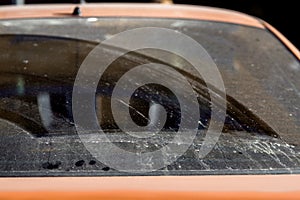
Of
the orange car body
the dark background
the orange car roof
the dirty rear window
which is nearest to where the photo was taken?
the orange car body

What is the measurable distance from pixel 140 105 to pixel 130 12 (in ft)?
3.72

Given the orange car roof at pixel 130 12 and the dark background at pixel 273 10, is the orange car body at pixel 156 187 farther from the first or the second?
the dark background at pixel 273 10

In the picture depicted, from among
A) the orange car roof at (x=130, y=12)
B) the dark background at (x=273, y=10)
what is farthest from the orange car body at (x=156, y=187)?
the dark background at (x=273, y=10)

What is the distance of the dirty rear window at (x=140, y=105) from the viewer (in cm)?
180

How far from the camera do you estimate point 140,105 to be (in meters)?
2.11

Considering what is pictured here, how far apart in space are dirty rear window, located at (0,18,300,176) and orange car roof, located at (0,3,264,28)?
A: 0.38ft

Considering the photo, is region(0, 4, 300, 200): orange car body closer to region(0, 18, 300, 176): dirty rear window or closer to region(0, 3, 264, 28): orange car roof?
region(0, 18, 300, 176): dirty rear window

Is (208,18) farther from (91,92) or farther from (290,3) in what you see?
(290,3)

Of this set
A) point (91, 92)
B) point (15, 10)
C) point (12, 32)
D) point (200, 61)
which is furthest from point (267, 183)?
point (15, 10)

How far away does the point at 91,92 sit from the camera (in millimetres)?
2189

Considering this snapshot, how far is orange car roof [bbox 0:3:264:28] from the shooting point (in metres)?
3.05

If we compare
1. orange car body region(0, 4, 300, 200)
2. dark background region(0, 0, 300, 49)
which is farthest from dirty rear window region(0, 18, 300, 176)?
dark background region(0, 0, 300, 49)

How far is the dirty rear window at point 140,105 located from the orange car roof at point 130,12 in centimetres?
12

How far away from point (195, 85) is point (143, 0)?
5701 millimetres
